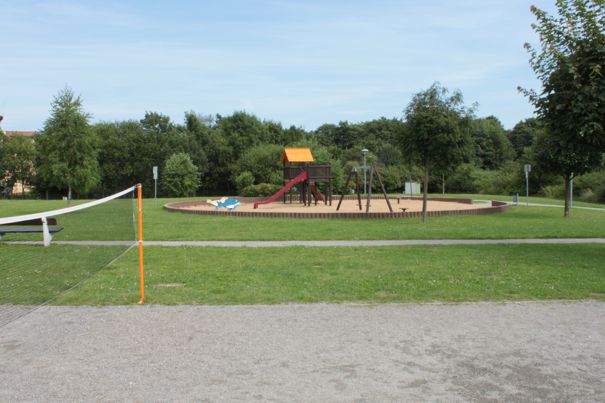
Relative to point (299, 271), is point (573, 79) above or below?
above

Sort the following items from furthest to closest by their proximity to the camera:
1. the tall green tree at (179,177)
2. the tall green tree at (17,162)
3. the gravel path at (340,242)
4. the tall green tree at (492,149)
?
the tall green tree at (492,149) < the tall green tree at (17,162) < the tall green tree at (179,177) < the gravel path at (340,242)

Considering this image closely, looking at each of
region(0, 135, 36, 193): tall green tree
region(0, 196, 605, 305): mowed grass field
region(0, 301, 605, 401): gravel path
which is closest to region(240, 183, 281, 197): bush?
region(0, 196, 605, 305): mowed grass field

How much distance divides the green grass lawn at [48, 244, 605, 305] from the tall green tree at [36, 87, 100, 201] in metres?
21.9

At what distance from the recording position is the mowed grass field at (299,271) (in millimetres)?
7480

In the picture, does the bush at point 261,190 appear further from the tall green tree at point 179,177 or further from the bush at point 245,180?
the tall green tree at point 179,177

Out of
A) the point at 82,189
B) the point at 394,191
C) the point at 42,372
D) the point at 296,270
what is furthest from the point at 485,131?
the point at 42,372

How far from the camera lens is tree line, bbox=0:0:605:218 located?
10.3m

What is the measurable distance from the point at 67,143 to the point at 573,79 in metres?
28.9

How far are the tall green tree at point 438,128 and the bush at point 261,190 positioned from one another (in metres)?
24.3

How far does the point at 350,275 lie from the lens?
29.3 feet

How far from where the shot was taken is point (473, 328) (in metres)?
5.86

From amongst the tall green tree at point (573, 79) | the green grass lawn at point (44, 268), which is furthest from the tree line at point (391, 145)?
the green grass lawn at point (44, 268)

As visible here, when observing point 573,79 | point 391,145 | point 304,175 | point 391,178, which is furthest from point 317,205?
point 391,145

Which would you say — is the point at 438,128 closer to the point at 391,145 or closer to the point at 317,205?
the point at 317,205
